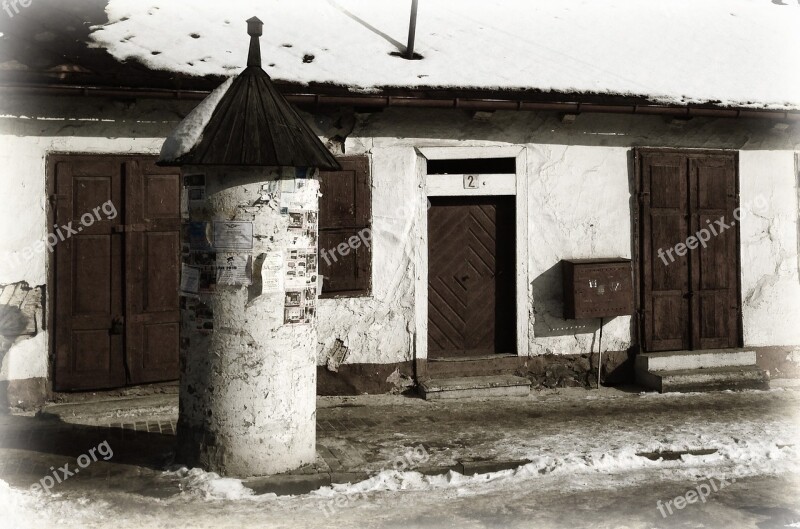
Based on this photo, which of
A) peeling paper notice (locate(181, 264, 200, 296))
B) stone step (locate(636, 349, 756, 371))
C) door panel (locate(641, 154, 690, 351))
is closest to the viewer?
peeling paper notice (locate(181, 264, 200, 296))

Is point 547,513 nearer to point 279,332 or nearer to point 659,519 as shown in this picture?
point 659,519

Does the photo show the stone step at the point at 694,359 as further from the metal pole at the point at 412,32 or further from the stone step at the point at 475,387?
the metal pole at the point at 412,32

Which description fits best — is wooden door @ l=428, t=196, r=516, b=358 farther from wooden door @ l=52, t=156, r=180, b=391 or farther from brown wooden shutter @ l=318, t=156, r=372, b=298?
wooden door @ l=52, t=156, r=180, b=391

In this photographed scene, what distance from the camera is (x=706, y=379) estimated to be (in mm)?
9711

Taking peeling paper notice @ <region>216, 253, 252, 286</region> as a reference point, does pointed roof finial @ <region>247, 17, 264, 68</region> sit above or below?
above

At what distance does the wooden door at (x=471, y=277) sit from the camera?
9.52 m

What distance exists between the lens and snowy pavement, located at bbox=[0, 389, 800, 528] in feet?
17.9

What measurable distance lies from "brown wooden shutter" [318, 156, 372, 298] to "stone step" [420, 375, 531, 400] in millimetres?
1265

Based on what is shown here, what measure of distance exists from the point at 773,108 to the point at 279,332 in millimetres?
7129

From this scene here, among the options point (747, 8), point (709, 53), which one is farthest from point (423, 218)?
point (747, 8)

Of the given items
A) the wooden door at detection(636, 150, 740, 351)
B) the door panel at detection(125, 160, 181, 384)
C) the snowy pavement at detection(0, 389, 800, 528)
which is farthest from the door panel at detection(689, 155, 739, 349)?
the door panel at detection(125, 160, 181, 384)

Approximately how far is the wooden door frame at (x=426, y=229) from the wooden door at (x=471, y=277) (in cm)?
11

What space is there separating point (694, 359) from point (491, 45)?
15.1 feet

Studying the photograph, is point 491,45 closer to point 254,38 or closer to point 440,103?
point 440,103
